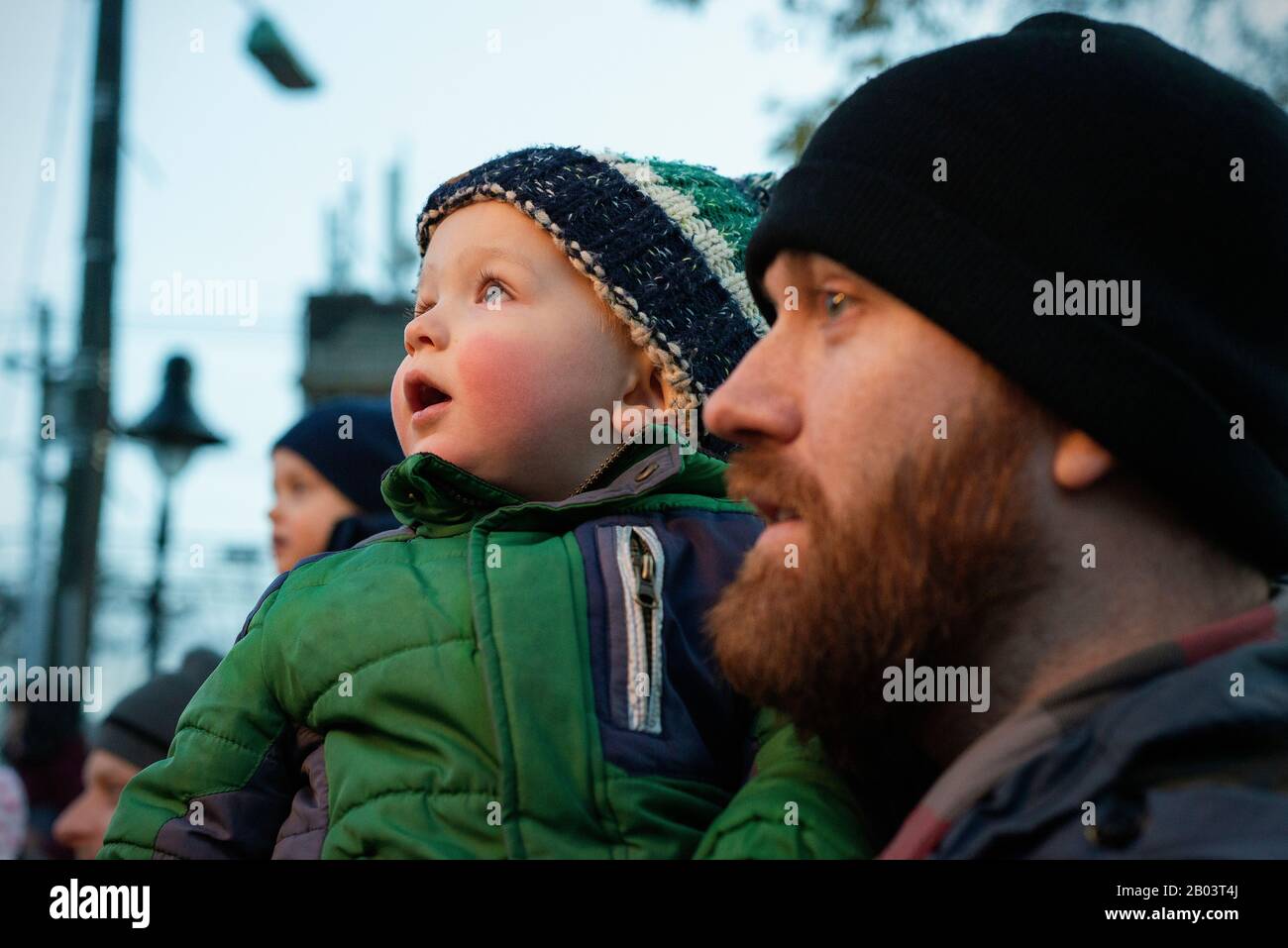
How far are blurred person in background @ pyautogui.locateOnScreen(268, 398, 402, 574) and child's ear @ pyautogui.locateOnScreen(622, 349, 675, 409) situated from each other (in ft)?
7.21

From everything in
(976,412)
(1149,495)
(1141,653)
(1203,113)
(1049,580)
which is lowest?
(1141,653)

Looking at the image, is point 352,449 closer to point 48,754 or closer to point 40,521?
point 48,754

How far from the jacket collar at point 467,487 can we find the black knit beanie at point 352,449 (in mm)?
2502

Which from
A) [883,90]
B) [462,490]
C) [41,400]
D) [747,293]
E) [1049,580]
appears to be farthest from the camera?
[41,400]

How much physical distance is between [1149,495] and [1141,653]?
266 mm

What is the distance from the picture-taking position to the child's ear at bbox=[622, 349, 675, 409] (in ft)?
8.54

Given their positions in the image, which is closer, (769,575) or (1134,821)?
(1134,821)

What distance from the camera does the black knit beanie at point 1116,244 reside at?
1735 mm
